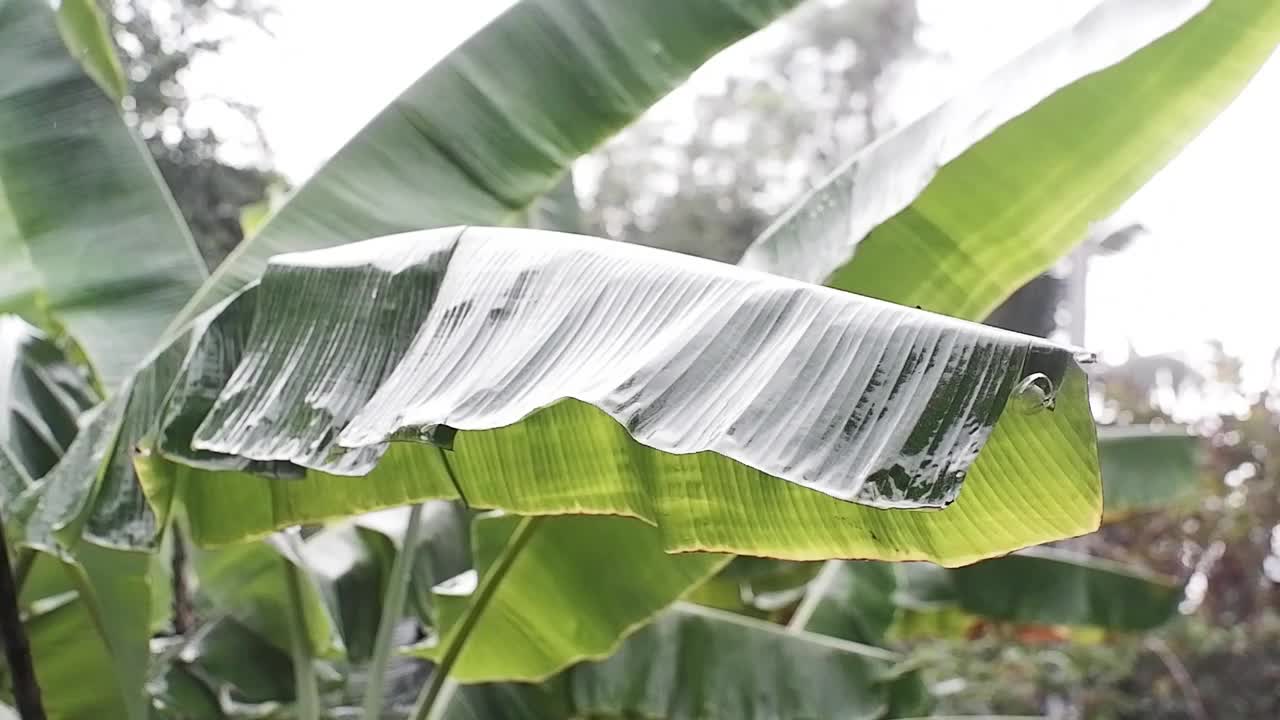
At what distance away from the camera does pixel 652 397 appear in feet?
1.03

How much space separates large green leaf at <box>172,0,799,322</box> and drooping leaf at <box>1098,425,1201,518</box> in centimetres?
87

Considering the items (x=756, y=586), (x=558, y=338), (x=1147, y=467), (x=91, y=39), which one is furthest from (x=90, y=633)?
(x=1147, y=467)

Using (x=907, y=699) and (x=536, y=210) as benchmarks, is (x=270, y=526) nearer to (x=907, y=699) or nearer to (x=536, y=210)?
(x=536, y=210)

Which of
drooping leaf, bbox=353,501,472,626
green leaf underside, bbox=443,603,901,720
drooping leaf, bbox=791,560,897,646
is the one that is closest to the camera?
green leaf underside, bbox=443,603,901,720

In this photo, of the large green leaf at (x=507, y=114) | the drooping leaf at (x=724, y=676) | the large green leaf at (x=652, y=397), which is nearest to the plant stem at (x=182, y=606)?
the drooping leaf at (x=724, y=676)

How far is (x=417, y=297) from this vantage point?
1.47ft

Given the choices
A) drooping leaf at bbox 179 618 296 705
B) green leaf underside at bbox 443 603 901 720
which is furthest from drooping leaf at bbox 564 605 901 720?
drooping leaf at bbox 179 618 296 705

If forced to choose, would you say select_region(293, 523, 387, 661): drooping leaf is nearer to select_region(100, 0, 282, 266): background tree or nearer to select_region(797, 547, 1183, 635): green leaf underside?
select_region(797, 547, 1183, 635): green leaf underside

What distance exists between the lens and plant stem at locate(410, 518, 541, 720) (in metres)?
0.74

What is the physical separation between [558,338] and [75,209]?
24.5 inches

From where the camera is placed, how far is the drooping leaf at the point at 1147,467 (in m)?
1.29

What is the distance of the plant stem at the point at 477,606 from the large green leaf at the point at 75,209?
33cm

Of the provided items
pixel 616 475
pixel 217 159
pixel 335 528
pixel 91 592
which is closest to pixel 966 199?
pixel 616 475

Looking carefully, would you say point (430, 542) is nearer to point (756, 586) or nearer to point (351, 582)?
point (351, 582)
